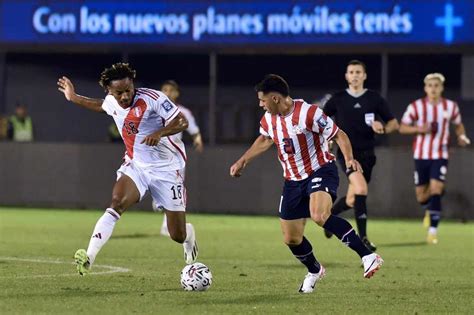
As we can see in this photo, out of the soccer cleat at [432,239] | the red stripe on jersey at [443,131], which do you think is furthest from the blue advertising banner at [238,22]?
the soccer cleat at [432,239]

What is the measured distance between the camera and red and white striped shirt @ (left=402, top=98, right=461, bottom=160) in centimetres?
1897

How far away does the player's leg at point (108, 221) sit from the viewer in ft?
37.4

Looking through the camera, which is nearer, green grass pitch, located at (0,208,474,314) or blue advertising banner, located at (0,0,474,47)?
green grass pitch, located at (0,208,474,314)

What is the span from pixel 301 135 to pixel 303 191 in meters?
0.48

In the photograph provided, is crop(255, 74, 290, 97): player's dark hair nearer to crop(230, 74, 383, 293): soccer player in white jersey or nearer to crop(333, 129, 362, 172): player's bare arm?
crop(230, 74, 383, 293): soccer player in white jersey

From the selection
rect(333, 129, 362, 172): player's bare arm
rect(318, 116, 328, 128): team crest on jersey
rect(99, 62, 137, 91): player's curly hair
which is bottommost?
rect(333, 129, 362, 172): player's bare arm

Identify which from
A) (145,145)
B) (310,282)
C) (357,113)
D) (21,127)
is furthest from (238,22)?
(310,282)

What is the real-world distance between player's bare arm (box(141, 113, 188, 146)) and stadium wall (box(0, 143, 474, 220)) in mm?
10884

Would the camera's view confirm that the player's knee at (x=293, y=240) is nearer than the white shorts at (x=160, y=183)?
Yes

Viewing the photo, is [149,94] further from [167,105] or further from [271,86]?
[271,86]

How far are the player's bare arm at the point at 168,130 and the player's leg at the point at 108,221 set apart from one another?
0.45 m

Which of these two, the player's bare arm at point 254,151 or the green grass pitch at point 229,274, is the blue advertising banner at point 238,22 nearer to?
the green grass pitch at point 229,274

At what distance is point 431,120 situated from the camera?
19250mm

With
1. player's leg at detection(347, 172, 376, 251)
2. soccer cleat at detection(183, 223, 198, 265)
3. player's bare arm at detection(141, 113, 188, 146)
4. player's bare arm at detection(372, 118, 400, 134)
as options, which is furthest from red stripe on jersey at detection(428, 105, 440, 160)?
player's bare arm at detection(141, 113, 188, 146)
